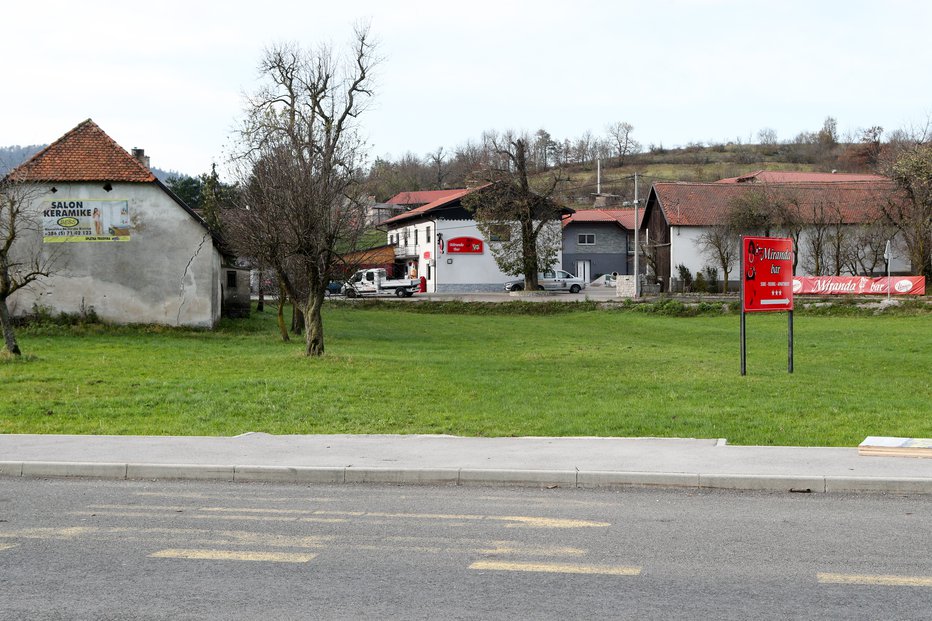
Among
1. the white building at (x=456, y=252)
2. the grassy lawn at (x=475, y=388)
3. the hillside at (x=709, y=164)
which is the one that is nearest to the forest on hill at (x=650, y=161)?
the hillside at (x=709, y=164)

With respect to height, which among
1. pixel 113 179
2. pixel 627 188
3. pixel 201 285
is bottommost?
pixel 201 285

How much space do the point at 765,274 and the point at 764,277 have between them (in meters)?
0.08

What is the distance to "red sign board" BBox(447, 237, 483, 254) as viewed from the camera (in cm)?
7200

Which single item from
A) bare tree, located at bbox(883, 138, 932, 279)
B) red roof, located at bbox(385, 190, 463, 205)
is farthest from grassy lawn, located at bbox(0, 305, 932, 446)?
red roof, located at bbox(385, 190, 463, 205)

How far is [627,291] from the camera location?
2258 inches

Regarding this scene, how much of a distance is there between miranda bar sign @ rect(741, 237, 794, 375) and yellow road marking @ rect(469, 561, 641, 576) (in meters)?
12.7

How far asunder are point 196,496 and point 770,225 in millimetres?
59128

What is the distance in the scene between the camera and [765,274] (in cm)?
1936

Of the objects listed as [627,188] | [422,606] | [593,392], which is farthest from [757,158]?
[422,606]

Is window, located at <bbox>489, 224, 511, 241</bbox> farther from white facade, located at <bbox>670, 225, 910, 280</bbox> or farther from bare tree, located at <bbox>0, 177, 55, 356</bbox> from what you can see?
bare tree, located at <bbox>0, 177, 55, 356</bbox>

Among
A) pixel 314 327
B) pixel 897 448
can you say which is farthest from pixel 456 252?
pixel 897 448

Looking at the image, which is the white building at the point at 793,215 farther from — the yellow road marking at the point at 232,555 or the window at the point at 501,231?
the yellow road marking at the point at 232,555

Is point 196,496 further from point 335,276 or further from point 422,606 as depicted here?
point 335,276

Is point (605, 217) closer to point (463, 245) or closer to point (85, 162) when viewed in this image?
point (463, 245)
